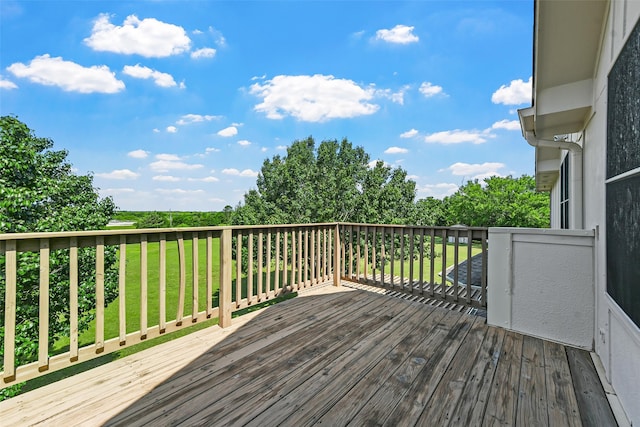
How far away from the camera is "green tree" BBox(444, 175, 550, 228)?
2450 centimetres

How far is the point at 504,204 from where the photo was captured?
83.6 feet

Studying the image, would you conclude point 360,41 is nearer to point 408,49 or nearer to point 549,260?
point 408,49

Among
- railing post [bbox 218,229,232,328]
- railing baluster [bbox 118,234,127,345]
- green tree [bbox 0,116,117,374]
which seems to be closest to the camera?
railing baluster [bbox 118,234,127,345]

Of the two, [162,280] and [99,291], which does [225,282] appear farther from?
[99,291]

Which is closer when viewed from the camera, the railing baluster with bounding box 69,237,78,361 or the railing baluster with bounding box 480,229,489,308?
the railing baluster with bounding box 69,237,78,361

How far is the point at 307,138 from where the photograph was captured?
758 inches

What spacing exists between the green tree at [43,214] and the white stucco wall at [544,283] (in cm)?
662

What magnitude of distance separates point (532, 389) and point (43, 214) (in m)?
8.75

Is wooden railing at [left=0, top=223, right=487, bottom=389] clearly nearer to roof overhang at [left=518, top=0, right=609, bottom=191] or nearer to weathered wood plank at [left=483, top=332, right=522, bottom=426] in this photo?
weathered wood plank at [left=483, top=332, right=522, bottom=426]

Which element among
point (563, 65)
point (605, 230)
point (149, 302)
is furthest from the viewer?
point (149, 302)

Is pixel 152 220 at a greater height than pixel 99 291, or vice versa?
pixel 152 220

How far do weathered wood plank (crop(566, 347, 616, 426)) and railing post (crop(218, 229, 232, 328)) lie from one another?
107 inches

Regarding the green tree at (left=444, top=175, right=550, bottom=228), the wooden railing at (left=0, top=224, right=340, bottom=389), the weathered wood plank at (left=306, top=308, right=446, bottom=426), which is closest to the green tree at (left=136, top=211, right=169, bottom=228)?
the wooden railing at (left=0, top=224, right=340, bottom=389)

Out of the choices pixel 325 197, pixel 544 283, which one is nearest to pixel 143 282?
pixel 544 283
